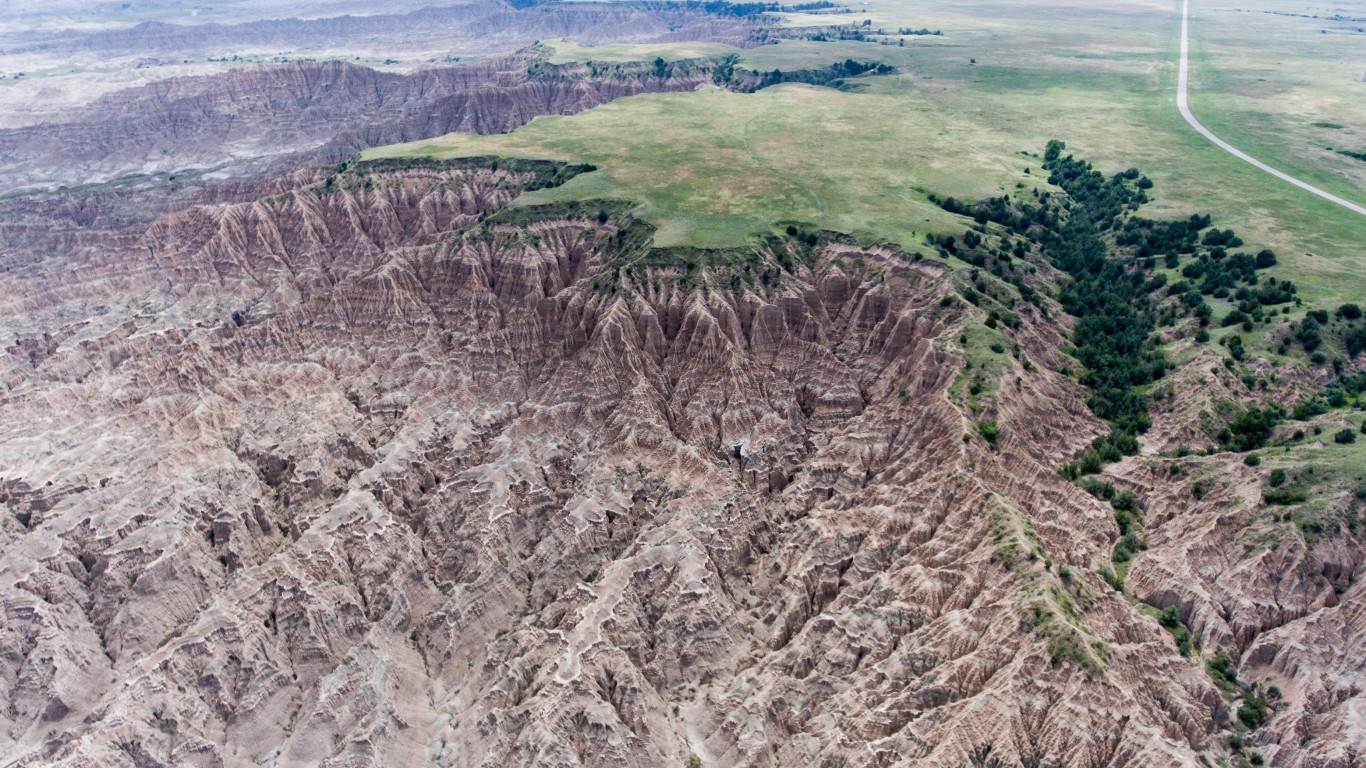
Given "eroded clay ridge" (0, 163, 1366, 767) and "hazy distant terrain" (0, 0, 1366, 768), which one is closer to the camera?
"eroded clay ridge" (0, 163, 1366, 767)

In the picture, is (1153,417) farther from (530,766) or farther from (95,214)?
(95,214)

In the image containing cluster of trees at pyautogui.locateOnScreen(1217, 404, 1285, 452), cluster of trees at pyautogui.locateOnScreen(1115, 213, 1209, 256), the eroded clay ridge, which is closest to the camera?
the eroded clay ridge

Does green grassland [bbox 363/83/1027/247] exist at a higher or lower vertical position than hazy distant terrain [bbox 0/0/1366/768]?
higher

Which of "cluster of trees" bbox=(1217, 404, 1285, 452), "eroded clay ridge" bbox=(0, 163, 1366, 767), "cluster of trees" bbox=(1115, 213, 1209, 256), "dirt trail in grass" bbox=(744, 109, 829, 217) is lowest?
"eroded clay ridge" bbox=(0, 163, 1366, 767)

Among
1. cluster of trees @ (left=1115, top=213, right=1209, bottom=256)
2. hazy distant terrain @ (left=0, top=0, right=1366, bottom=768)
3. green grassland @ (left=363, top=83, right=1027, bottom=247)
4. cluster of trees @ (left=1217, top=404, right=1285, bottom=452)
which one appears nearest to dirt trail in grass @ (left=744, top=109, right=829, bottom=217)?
green grassland @ (left=363, top=83, right=1027, bottom=247)

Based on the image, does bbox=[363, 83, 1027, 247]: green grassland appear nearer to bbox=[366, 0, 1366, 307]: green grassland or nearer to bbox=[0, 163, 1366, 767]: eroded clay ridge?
bbox=[366, 0, 1366, 307]: green grassland

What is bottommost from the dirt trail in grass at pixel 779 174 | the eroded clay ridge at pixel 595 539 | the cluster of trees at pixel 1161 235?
the eroded clay ridge at pixel 595 539

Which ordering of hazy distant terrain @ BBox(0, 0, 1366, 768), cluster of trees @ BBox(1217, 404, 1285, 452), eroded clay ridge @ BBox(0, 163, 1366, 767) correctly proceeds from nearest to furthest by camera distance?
1. eroded clay ridge @ BBox(0, 163, 1366, 767)
2. hazy distant terrain @ BBox(0, 0, 1366, 768)
3. cluster of trees @ BBox(1217, 404, 1285, 452)

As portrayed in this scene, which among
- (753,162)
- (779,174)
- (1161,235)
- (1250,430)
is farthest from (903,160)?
(1250,430)

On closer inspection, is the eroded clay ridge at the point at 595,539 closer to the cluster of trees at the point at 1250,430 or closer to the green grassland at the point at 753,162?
the cluster of trees at the point at 1250,430

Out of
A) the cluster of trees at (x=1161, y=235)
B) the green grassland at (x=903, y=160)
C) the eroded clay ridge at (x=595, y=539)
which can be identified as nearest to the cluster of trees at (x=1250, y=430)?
the eroded clay ridge at (x=595, y=539)
